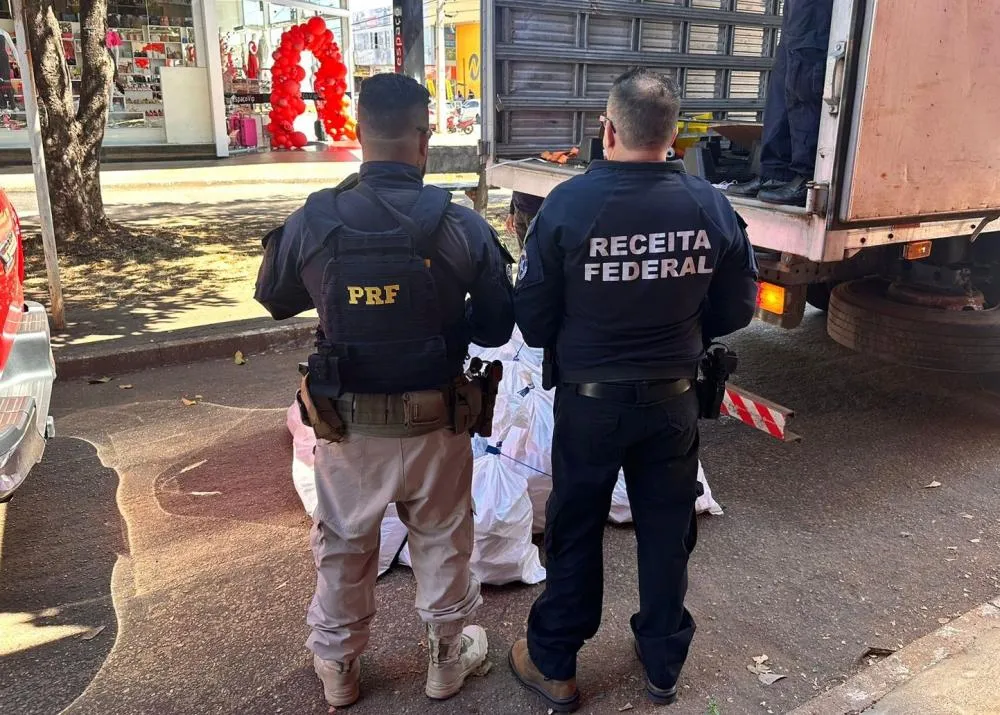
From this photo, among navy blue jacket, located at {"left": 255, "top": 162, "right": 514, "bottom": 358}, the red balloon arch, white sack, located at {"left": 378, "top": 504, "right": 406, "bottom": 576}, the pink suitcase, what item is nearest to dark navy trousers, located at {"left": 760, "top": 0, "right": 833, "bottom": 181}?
navy blue jacket, located at {"left": 255, "top": 162, "right": 514, "bottom": 358}

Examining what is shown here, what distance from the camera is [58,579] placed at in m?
3.17

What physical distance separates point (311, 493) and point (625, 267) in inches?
77.0

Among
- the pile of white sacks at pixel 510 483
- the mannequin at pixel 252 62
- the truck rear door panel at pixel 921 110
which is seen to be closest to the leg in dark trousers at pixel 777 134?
the truck rear door panel at pixel 921 110

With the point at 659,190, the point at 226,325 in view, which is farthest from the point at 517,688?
the point at 226,325

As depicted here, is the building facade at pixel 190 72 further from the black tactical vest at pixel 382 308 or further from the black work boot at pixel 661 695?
the black work boot at pixel 661 695

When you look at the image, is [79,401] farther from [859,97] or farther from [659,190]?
[859,97]

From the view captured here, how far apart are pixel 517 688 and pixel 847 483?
220 centimetres

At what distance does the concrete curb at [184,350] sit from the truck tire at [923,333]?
3.67 m

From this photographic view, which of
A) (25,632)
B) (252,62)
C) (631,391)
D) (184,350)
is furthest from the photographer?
(252,62)

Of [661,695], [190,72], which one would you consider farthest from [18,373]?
[190,72]

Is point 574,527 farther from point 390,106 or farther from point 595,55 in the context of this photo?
point 595,55

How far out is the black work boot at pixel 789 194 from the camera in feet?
12.9

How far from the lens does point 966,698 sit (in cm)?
254

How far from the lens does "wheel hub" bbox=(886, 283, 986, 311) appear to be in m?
4.72
